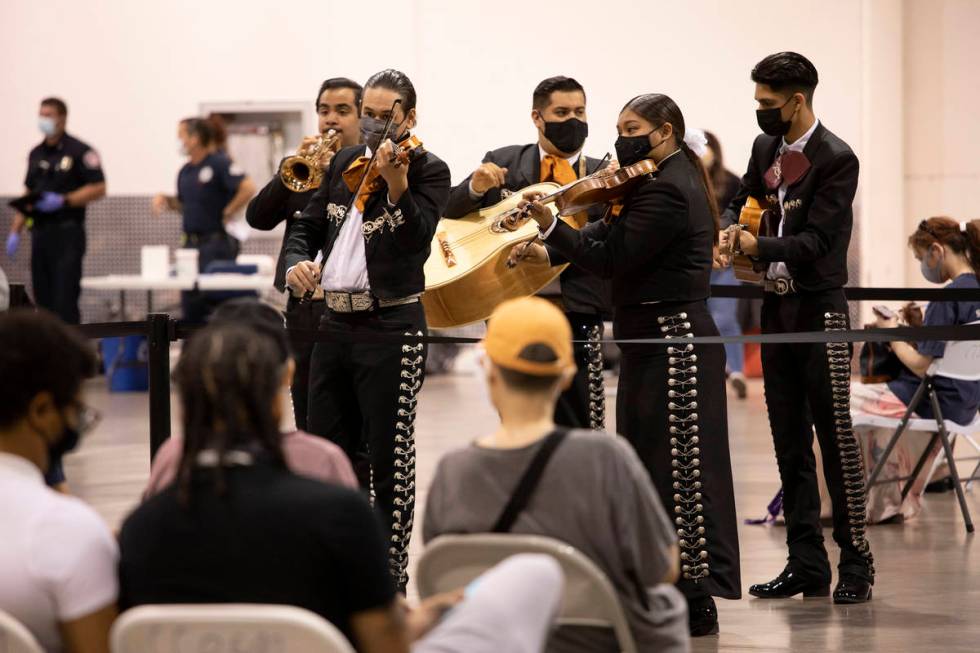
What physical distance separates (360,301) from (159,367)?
0.69 m

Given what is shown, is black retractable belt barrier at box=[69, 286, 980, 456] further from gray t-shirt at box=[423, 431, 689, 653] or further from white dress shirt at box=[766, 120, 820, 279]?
gray t-shirt at box=[423, 431, 689, 653]

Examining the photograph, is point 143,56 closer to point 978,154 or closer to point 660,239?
point 978,154

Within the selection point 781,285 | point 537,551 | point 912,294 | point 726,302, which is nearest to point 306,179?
point 781,285

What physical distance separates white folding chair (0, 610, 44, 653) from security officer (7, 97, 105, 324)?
9044 millimetres

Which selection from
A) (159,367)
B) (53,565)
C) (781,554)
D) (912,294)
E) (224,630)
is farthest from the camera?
(912,294)

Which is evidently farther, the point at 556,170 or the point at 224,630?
the point at 556,170

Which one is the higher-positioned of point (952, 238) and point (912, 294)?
point (952, 238)

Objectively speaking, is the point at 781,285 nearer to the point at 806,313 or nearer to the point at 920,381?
the point at 806,313

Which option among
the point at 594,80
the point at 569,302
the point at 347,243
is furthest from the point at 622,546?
the point at 594,80

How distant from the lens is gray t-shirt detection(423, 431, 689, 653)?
263 centimetres

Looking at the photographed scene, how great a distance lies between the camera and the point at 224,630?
85.2 inches

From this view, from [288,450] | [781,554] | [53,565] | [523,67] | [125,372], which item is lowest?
[781,554]

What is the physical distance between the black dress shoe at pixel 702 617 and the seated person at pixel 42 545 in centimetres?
234

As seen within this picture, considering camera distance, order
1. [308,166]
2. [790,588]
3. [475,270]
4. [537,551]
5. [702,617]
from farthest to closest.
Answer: [475,270] < [308,166] < [790,588] < [702,617] < [537,551]
